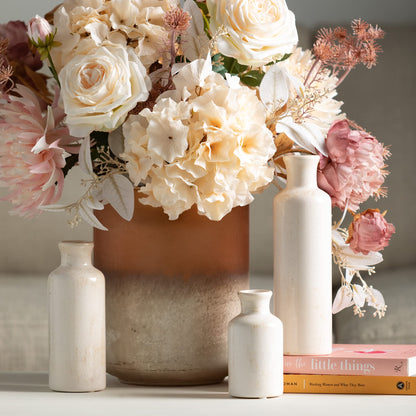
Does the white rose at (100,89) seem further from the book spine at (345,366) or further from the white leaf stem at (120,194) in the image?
the book spine at (345,366)

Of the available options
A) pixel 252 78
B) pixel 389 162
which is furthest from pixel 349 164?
pixel 389 162

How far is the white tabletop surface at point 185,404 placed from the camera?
90cm

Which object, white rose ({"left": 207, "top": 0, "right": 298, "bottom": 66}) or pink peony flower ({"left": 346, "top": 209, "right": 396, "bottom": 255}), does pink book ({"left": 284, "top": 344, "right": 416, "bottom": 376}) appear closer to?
pink peony flower ({"left": 346, "top": 209, "right": 396, "bottom": 255})

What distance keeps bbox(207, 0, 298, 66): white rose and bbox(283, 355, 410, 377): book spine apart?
0.37 metres

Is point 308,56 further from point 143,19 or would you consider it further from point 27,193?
point 27,193

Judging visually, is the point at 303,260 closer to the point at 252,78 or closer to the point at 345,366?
the point at 345,366

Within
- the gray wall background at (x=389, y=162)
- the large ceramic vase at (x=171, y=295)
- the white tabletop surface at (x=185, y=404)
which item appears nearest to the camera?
the white tabletop surface at (x=185, y=404)

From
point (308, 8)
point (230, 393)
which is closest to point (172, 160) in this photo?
point (230, 393)

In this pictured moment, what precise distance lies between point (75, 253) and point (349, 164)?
0.35 meters

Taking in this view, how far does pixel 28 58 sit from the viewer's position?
1.08 meters

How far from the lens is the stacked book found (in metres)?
0.96

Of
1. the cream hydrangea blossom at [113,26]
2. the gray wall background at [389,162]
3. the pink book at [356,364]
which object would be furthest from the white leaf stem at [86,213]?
the gray wall background at [389,162]

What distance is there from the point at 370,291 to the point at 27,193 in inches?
18.4

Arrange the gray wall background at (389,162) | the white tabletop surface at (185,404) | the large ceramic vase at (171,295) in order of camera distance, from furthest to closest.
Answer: the gray wall background at (389,162) < the large ceramic vase at (171,295) < the white tabletop surface at (185,404)
